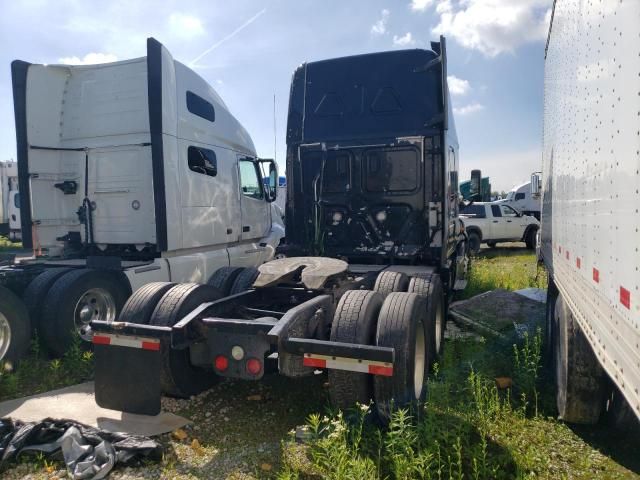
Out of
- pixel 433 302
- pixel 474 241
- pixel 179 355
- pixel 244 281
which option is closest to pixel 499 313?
pixel 433 302

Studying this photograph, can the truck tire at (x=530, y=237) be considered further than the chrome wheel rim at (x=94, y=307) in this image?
Yes

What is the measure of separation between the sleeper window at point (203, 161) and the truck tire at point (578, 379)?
5503 millimetres

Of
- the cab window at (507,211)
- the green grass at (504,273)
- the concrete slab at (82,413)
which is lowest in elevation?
the concrete slab at (82,413)

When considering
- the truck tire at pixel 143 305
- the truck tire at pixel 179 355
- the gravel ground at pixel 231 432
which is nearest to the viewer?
the gravel ground at pixel 231 432

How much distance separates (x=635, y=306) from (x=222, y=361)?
2.82 metres

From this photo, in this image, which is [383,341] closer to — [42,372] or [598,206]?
[598,206]

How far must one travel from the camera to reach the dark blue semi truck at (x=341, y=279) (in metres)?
3.41

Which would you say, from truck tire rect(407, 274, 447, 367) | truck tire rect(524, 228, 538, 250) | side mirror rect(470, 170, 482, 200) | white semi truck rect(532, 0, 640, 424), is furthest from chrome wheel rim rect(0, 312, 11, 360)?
truck tire rect(524, 228, 538, 250)

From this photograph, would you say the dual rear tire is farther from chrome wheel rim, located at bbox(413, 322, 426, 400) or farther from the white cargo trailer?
the white cargo trailer

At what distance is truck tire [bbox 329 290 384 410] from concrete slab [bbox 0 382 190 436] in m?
1.44

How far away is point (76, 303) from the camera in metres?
5.50

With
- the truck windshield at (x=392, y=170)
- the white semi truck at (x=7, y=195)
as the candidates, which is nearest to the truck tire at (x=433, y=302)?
the truck windshield at (x=392, y=170)

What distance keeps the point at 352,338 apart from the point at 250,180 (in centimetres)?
569

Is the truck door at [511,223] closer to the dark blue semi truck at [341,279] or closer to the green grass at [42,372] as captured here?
the dark blue semi truck at [341,279]
